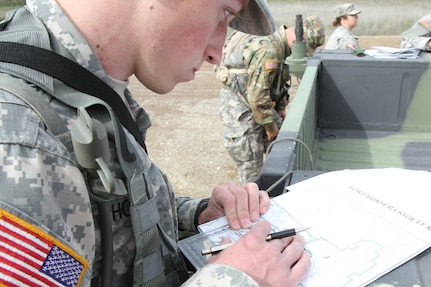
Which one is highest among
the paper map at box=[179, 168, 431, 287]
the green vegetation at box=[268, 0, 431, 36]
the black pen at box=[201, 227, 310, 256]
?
the black pen at box=[201, 227, 310, 256]

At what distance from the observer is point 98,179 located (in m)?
0.71

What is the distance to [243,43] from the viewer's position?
4.03 m

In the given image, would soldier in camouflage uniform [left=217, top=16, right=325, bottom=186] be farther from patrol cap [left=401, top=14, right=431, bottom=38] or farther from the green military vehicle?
patrol cap [left=401, top=14, right=431, bottom=38]

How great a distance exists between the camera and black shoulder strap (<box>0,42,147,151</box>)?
29.0 inches

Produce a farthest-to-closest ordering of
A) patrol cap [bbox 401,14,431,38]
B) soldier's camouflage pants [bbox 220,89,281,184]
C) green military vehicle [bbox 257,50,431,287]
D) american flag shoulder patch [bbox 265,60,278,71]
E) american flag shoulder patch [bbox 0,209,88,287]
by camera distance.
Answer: patrol cap [bbox 401,14,431,38] < soldier's camouflage pants [bbox 220,89,281,184] < american flag shoulder patch [bbox 265,60,278,71] < green military vehicle [bbox 257,50,431,287] < american flag shoulder patch [bbox 0,209,88,287]

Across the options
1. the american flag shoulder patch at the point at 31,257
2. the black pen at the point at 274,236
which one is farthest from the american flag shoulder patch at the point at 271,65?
the american flag shoulder patch at the point at 31,257

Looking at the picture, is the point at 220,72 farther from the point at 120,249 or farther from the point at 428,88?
the point at 120,249

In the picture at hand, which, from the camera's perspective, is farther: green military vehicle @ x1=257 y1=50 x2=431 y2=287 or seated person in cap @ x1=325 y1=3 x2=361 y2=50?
seated person in cap @ x1=325 y1=3 x2=361 y2=50

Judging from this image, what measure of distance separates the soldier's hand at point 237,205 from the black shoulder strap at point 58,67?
1.47ft

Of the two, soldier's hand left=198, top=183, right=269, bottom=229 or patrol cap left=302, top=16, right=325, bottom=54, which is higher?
soldier's hand left=198, top=183, right=269, bottom=229

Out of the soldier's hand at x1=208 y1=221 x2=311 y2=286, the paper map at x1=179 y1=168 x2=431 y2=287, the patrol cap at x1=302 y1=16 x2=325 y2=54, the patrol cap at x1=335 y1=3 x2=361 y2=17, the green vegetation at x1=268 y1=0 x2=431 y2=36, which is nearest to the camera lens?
the soldier's hand at x1=208 y1=221 x2=311 y2=286

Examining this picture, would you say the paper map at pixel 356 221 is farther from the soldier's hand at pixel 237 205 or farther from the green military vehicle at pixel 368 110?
the green military vehicle at pixel 368 110

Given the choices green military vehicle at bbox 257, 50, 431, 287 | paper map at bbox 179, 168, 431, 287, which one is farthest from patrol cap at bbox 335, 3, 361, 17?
paper map at bbox 179, 168, 431, 287

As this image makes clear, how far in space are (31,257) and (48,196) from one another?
0.27ft
